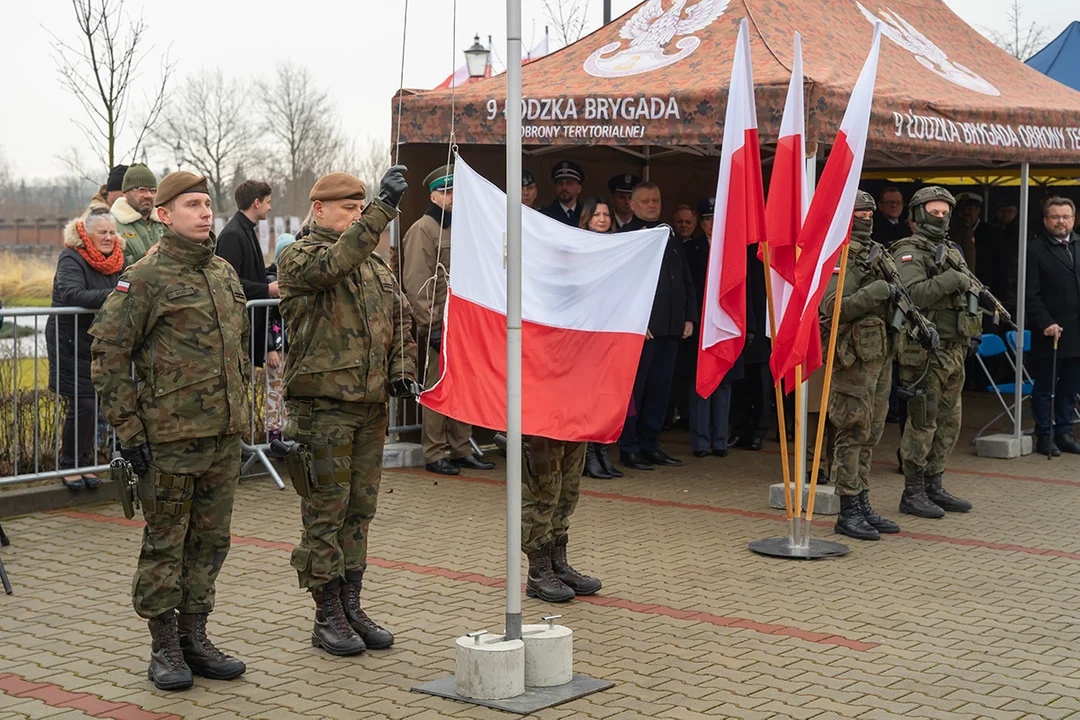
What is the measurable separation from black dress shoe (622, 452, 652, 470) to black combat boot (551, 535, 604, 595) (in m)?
4.21

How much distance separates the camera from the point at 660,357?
452 inches

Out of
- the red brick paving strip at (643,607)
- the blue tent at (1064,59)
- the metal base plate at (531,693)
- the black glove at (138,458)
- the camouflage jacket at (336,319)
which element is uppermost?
the blue tent at (1064,59)

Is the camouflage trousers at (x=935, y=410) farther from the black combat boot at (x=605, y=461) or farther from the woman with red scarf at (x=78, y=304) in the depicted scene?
the woman with red scarf at (x=78, y=304)

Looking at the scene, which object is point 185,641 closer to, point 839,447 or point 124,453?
point 124,453

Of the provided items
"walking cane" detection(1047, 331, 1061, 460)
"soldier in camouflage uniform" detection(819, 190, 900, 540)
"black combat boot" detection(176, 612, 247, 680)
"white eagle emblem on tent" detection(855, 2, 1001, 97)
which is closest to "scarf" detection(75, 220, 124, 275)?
"black combat boot" detection(176, 612, 247, 680)

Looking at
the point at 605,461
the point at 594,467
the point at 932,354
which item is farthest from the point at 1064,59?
the point at 594,467

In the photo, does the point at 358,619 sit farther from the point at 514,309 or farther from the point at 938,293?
the point at 938,293

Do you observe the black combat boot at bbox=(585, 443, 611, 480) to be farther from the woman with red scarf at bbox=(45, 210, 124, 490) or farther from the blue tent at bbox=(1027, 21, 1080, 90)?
the blue tent at bbox=(1027, 21, 1080, 90)

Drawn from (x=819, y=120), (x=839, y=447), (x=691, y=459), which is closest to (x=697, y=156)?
(x=691, y=459)

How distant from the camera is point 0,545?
26.8ft

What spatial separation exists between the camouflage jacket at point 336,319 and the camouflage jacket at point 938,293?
15.3 ft

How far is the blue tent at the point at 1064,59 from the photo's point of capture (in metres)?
17.4

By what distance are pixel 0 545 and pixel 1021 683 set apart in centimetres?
586

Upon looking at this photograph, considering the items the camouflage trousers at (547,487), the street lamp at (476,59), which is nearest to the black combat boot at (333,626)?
the camouflage trousers at (547,487)
